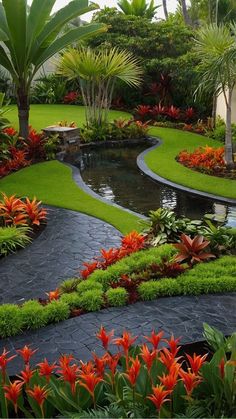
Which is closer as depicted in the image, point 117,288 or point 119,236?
point 117,288

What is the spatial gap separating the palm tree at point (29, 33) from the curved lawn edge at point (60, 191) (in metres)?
2.04

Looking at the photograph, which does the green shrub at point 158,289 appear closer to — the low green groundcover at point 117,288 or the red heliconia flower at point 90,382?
the low green groundcover at point 117,288

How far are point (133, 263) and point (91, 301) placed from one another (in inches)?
38.5

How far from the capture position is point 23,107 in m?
13.7

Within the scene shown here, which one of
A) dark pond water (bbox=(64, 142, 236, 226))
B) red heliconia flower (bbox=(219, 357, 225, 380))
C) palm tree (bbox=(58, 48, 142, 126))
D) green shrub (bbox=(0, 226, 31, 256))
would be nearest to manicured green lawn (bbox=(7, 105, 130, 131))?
palm tree (bbox=(58, 48, 142, 126))

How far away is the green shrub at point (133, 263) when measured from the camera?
20.8ft

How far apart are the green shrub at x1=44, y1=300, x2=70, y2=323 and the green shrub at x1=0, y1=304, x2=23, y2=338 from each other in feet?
1.00

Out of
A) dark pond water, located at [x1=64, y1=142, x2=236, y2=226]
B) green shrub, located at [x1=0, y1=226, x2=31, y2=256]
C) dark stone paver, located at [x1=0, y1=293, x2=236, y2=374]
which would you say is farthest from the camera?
dark pond water, located at [x1=64, y1=142, x2=236, y2=226]

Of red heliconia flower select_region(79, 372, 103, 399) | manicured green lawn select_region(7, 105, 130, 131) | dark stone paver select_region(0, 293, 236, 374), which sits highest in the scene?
manicured green lawn select_region(7, 105, 130, 131)

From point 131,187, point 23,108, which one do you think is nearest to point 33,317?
point 131,187

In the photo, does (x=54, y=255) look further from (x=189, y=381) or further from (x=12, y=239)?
(x=189, y=381)

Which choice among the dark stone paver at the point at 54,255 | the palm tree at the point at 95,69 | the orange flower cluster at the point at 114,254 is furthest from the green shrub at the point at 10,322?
the palm tree at the point at 95,69

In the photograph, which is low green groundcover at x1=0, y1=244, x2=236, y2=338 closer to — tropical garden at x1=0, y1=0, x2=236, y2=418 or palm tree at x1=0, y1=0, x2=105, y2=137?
tropical garden at x1=0, y1=0, x2=236, y2=418

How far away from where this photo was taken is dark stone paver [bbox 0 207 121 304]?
257 inches
